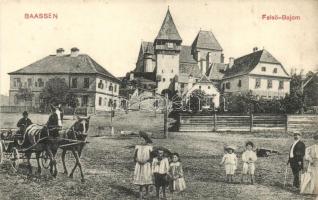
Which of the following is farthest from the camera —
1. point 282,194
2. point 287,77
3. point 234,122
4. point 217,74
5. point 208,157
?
point 217,74

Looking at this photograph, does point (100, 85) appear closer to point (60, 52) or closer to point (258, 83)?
point (60, 52)

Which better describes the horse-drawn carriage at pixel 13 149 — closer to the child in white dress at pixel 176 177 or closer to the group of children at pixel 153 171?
the group of children at pixel 153 171

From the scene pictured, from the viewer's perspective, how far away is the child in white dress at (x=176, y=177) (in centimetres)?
407

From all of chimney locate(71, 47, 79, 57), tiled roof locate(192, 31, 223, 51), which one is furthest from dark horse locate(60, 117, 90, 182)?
tiled roof locate(192, 31, 223, 51)

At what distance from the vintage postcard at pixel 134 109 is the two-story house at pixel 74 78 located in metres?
0.02

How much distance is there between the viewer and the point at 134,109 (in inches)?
202

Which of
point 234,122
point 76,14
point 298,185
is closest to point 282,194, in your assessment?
point 298,185

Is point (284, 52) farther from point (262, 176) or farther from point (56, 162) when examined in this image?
point (56, 162)

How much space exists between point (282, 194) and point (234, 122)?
5.00ft

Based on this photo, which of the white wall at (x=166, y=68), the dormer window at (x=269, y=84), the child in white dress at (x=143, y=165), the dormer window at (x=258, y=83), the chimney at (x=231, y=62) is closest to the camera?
the child in white dress at (x=143, y=165)

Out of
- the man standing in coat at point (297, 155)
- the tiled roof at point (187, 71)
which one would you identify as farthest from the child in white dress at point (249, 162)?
the tiled roof at point (187, 71)

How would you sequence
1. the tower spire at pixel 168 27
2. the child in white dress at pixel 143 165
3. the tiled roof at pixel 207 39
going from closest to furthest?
1. the child in white dress at pixel 143 165
2. the tower spire at pixel 168 27
3. the tiled roof at pixel 207 39

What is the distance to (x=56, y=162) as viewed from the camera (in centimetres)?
438

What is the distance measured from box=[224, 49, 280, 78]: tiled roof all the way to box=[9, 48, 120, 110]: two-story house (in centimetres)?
169
